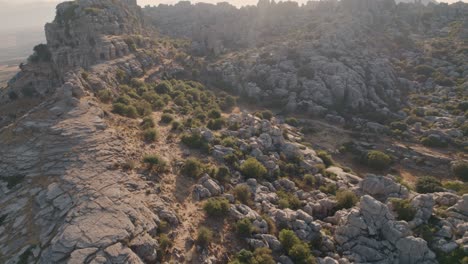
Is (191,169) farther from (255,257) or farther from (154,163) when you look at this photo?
(255,257)

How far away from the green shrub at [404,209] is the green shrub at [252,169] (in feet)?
56.0

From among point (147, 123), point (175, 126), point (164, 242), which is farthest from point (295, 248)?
point (147, 123)

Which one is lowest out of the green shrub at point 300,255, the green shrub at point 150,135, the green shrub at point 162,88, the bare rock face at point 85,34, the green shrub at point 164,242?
the green shrub at point 300,255

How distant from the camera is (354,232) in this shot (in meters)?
34.8

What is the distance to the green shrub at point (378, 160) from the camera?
6116 centimetres

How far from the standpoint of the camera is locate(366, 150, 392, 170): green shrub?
201 feet

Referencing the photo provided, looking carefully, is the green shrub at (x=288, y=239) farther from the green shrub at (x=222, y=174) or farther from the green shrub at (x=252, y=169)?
the green shrub at (x=252, y=169)

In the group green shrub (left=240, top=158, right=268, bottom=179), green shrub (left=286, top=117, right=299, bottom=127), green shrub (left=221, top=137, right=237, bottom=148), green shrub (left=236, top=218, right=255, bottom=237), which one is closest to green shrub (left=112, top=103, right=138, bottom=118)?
green shrub (left=221, top=137, right=237, bottom=148)

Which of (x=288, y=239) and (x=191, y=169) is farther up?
(x=191, y=169)

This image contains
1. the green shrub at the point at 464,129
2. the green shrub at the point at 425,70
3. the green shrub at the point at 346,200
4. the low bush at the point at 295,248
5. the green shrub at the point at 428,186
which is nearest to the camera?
the low bush at the point at 295,248

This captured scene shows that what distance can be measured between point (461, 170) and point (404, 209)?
93.1 ft

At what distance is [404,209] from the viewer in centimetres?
3678

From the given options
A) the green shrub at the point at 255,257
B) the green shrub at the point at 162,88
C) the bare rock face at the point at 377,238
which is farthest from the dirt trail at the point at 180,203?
the green shrub at the point at 162,88

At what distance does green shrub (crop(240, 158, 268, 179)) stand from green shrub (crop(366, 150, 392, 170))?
26371mm
